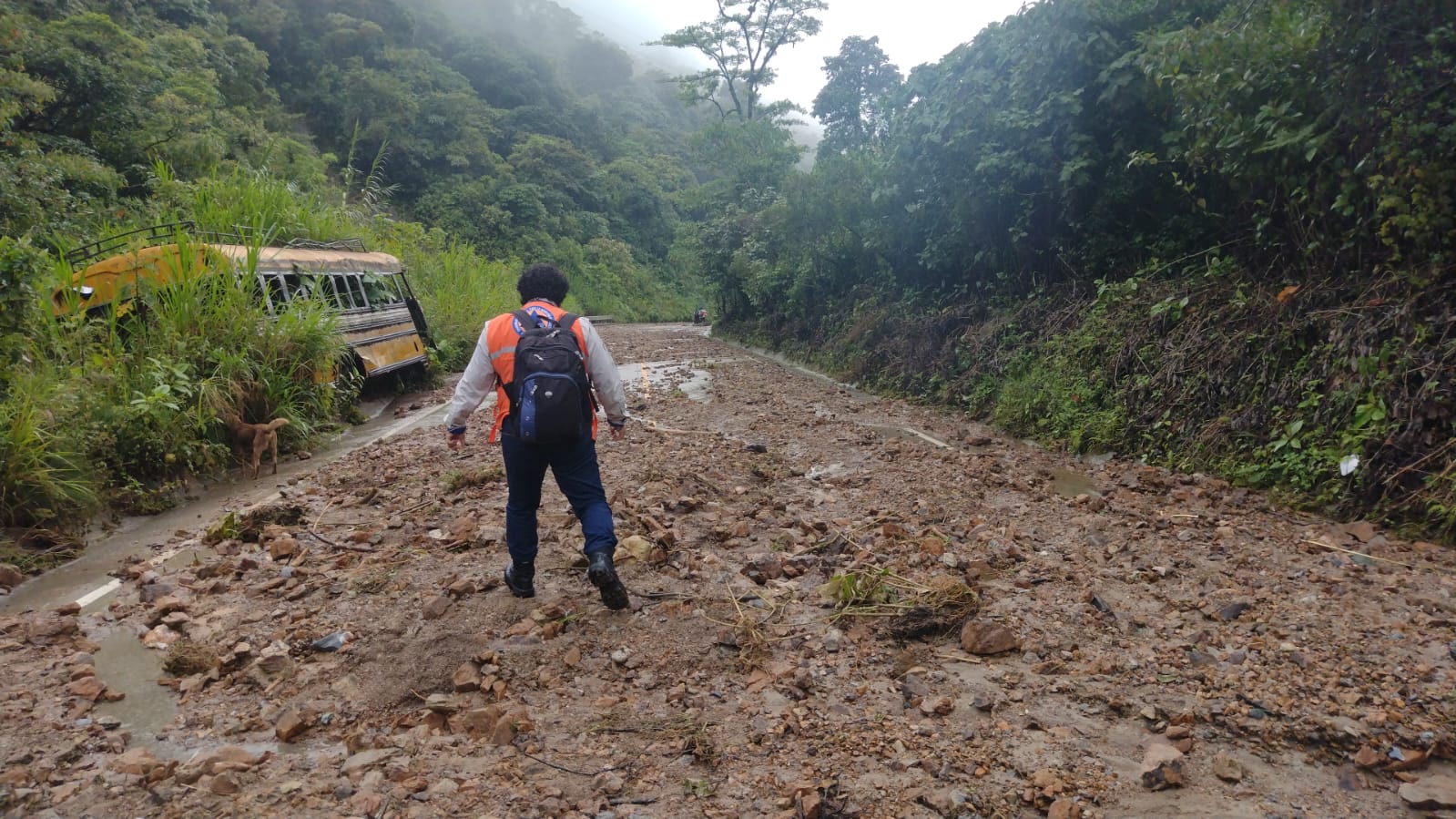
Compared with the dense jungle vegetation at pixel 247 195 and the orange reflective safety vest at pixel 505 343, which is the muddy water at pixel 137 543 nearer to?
the dense jungle vegetation at pixel 247 195

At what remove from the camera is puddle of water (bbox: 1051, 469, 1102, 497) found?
713 cm

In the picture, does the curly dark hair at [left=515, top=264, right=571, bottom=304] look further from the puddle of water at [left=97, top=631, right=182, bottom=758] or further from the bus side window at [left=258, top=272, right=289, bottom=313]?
the bus side window at [left=258, top=272, right=289, bottom=313]

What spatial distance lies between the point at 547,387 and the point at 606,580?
1026 millimetres

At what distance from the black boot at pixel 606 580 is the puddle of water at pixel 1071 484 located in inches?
170

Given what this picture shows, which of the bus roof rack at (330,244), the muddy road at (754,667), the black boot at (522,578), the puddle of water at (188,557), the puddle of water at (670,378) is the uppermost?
the bus roof rack at (330,244)

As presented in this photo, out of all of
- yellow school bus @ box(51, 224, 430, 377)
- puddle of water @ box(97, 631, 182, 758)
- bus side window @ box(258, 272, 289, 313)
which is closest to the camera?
puddle of water @ box(97, 631, 182, 758)

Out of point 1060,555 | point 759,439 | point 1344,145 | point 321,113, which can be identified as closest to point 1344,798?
point 1060,555

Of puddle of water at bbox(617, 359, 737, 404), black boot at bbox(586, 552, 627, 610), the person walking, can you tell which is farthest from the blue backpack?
puddle of water at bbox(617, 359, 737, 404)

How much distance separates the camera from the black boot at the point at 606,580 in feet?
13.9

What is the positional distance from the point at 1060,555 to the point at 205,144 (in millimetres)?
17999

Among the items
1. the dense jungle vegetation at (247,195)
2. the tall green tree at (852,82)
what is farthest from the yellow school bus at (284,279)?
the tall green tree at (852,82)

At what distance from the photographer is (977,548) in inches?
210

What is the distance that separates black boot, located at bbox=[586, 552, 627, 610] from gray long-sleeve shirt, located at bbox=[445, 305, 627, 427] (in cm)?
77

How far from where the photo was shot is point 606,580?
13.9ft
